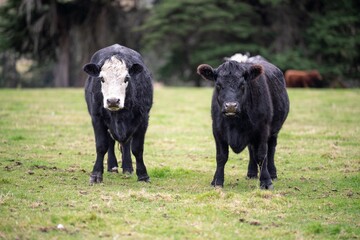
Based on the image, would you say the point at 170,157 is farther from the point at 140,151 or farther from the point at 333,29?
the point at 333,29

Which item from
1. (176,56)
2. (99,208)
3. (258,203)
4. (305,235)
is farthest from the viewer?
(176,56)

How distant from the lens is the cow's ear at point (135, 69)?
10125 mm

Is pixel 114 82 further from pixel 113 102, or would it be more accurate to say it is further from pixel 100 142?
pixel 100 142

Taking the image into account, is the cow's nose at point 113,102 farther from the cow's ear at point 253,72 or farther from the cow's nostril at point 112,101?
the cow's ear at point 253,72

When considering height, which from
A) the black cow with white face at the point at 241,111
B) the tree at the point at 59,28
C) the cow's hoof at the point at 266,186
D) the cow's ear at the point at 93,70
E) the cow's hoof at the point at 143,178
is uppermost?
the tree at the point at 59,28

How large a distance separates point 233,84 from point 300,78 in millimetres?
23869

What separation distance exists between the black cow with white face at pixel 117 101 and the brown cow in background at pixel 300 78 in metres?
22.5

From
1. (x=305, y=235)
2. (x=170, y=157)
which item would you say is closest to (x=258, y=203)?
(x=305, y=235)

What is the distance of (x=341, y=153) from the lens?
44.4 feet

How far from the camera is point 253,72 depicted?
9.72 m

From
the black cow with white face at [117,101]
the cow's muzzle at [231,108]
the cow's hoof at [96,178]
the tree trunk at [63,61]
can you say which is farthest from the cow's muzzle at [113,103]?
the tree trunk at [63,61]

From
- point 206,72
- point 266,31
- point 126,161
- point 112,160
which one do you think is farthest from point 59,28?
point 206,72

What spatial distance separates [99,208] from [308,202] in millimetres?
2900

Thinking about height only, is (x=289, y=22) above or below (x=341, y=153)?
above
